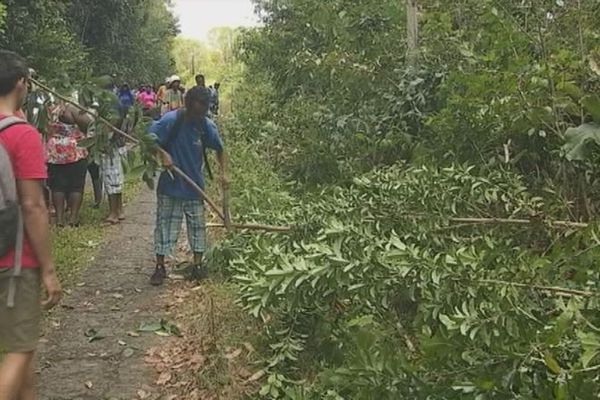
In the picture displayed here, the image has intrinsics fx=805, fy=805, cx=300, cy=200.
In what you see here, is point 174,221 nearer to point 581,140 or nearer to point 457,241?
point 457,241

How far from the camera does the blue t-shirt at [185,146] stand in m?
6.19

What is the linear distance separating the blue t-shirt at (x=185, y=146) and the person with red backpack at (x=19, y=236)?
2675 millimetres

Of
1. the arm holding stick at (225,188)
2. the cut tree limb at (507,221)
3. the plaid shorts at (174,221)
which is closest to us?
the cut tree limb at (507,221)

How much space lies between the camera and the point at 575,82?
473 cm

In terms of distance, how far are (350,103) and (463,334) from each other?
599 cm

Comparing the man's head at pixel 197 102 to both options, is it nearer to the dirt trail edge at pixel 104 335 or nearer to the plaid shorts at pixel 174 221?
the plaid shorts at pixel 174 221

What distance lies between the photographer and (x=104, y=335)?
5.19 m

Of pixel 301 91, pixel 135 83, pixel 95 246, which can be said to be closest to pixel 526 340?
pixel 95 246

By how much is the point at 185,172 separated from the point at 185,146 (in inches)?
7.9

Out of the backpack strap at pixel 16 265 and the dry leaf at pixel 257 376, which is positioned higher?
the backpack strap at pixel 16 265

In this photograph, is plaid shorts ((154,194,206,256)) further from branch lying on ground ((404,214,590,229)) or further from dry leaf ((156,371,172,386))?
branch lying on ground ((404,214,590,229))

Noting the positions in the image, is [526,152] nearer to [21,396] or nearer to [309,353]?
[309,353]

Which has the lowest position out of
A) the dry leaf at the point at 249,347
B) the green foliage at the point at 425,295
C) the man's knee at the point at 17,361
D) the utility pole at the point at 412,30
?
the dry leaf at the point at 249,347

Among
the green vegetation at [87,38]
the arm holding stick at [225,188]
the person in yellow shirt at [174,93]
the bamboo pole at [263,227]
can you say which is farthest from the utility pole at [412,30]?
the person in yellow shirt at [174,93]
